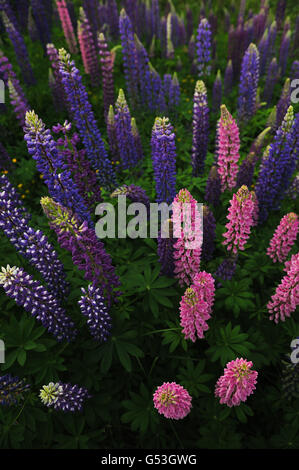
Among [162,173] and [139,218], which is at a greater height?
[162,173]

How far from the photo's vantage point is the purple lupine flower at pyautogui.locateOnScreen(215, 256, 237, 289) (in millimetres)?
3719

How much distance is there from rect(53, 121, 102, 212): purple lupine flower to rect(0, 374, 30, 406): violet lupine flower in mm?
2189

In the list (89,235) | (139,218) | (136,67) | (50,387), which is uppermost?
(136,67)

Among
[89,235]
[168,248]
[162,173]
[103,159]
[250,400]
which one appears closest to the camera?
[89,235]

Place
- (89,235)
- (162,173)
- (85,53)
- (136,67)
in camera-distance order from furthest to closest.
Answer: (85,53), (136,67), (162,173), (89,235)

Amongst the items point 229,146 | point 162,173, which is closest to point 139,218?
point 162,173

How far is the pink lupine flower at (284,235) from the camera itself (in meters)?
3.32

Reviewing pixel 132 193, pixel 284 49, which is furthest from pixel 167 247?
pixel 284 49

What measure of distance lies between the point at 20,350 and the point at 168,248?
1.70 m

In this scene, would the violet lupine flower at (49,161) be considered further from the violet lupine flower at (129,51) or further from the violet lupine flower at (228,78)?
the violet lupine flower at (228,78)

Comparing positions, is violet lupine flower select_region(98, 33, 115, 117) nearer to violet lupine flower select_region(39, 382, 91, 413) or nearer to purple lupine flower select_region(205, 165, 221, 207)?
purple lupine flower select_region(205, 165, 221, 207)

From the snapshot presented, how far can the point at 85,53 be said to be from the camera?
273 inches
